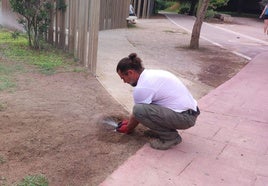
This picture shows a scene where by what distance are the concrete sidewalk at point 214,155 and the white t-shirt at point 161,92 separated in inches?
18.7

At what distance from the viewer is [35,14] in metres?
7.82

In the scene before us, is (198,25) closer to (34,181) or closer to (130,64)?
(130,64)

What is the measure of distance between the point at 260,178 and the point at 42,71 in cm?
411

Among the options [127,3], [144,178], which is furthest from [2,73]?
[127,3]

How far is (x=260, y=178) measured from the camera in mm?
3521

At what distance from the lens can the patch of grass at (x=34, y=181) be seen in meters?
3.03

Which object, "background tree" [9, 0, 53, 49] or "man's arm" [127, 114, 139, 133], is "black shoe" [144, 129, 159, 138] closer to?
"man's arm" [127, 114, 139, 133]

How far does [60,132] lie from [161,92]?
3.79 feet

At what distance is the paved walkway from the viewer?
3.37 m

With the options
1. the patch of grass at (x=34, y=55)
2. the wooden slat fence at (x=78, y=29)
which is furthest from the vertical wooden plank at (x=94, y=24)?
the patch of grass at (x=34, y=55)

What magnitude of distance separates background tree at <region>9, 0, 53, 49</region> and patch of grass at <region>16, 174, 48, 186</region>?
209 inches

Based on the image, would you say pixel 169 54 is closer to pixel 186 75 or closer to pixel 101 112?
pixel 186 75

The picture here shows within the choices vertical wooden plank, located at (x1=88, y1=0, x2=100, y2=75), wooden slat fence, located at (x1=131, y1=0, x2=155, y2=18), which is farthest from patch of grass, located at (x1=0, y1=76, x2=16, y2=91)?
wooden slat fence, located at (x1=131, y1=0, x2=155, y2=18)

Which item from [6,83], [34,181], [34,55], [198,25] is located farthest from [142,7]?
[34,181]
